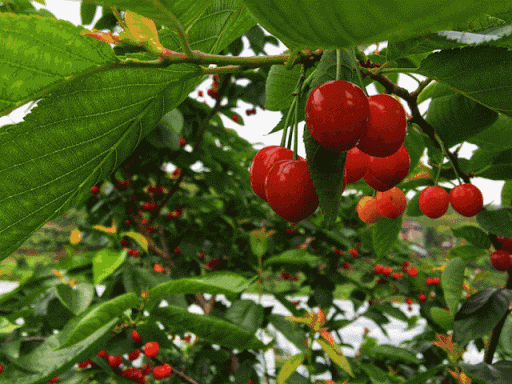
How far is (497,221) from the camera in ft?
2.62

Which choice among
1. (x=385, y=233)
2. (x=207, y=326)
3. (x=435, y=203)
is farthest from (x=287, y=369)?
(x=435, y=203)

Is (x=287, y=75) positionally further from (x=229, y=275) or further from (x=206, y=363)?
(x=206, y=363)

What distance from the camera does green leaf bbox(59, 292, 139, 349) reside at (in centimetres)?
84

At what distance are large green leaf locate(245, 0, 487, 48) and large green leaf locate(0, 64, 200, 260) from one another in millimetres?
163

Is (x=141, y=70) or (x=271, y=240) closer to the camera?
(x=141, y=70)

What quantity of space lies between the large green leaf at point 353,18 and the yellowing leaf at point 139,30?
0.38 ft

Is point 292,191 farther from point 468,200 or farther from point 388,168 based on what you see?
point 468,200

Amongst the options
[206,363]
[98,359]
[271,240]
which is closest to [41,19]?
[98,359]

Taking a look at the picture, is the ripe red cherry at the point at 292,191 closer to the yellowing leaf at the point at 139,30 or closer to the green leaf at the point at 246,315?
the yellowing leaf at the point at 139,30

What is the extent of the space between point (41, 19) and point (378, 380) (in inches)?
73.5

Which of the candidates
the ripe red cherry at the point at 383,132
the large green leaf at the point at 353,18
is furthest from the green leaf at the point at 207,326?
the large green leaf at the point at 353,18

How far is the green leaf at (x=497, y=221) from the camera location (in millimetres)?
766

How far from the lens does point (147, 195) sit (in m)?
2.12

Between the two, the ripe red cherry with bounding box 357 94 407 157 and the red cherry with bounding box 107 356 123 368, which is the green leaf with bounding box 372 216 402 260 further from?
the red cherry with bounding box 107 356 123 368
